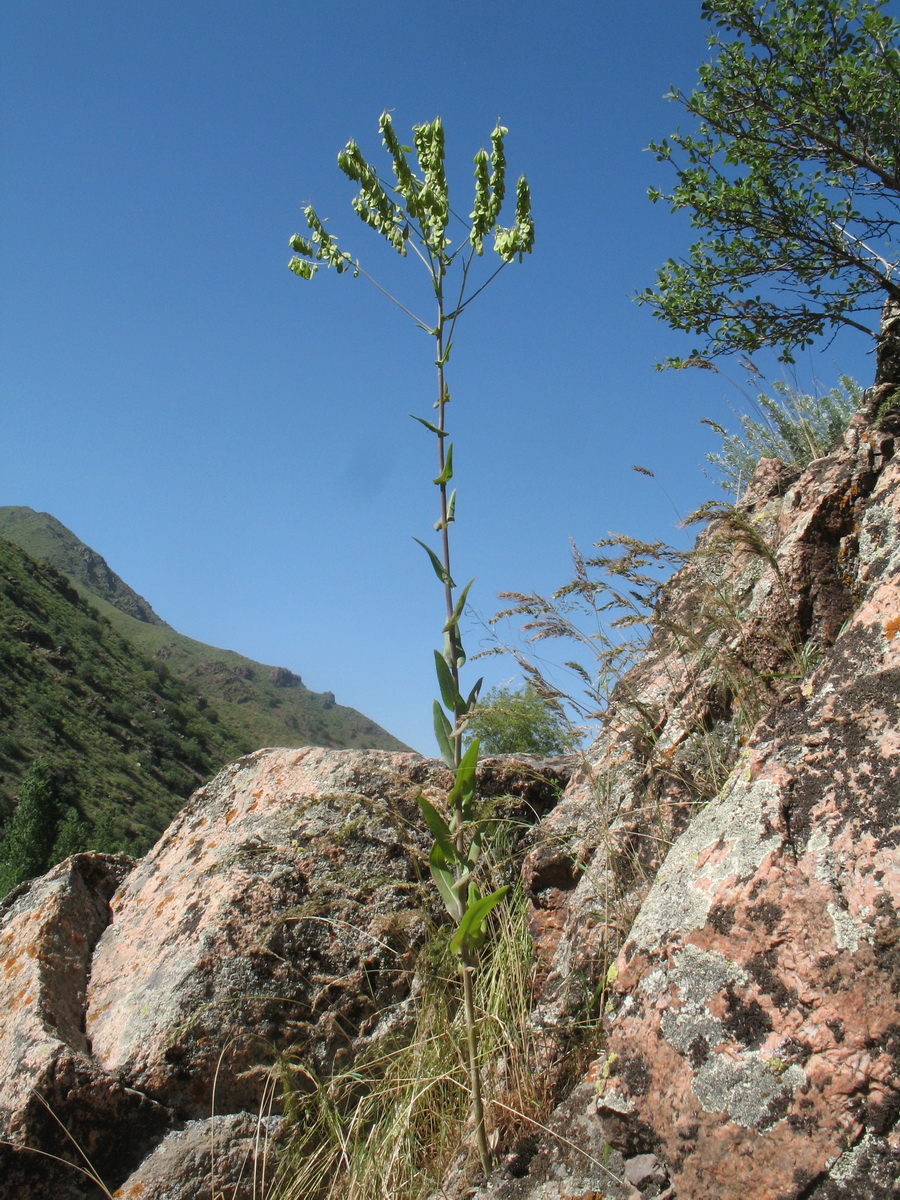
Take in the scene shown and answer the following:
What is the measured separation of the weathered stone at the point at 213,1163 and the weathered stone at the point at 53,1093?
95mm

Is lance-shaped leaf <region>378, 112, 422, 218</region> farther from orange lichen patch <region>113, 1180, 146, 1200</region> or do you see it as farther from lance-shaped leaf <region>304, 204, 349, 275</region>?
orange lichen patch <region>113, 1180, 146, 1200</region>

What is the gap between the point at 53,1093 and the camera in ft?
8.34

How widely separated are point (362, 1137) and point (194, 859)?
1.46 metres

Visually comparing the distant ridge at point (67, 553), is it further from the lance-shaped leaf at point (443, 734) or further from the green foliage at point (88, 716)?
the lance-shaped leaf at point (443, 734)

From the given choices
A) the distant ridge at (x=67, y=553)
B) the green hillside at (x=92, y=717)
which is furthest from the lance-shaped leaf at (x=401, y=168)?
the distant ridge at (x=67, y=553)

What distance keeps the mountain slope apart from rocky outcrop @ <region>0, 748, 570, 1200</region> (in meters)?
61.9

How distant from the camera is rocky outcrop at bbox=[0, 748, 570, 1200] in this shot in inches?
101

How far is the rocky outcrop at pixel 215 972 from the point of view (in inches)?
101

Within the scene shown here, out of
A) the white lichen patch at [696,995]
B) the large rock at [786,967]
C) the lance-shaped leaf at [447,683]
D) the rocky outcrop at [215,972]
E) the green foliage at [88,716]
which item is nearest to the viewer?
the large rock at [786,967]

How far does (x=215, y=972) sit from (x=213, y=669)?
95923 millimetres

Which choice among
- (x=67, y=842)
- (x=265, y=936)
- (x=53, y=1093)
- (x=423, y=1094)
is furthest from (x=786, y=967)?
(x=67, y=842)

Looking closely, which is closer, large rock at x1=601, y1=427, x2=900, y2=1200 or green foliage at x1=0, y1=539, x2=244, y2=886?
large rock at x1=601, y1=427, x2=900, y2=1200

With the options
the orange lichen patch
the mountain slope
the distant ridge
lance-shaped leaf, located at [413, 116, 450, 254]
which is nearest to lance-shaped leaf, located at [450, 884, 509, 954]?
the orange lichen patch

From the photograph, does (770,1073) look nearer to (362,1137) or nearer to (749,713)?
(749,713)
